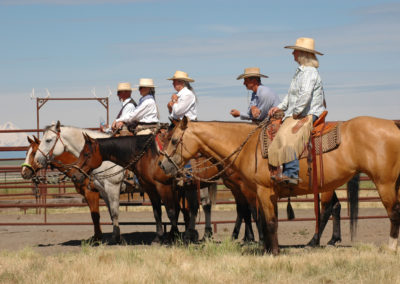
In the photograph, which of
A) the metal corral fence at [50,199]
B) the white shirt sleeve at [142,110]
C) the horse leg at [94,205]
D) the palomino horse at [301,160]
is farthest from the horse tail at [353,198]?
the horse leg at [94,205]

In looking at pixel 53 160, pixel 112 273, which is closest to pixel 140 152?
pixel 53 160

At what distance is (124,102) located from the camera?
11906 millimetres

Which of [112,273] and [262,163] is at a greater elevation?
[262,163]

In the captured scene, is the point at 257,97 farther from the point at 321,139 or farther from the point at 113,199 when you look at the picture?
the point at 113,199

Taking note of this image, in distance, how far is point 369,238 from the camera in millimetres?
11344

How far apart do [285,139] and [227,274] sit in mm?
1965

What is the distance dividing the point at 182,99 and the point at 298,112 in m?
2.78

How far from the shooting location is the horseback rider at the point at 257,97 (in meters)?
9.80

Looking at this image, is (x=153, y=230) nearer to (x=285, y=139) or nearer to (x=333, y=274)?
→ (x=285, y=139)

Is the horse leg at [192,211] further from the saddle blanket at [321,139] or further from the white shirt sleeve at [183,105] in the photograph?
the saddle blanket at [321,139]

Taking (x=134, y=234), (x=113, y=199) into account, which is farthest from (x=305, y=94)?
(x=134, y=234)

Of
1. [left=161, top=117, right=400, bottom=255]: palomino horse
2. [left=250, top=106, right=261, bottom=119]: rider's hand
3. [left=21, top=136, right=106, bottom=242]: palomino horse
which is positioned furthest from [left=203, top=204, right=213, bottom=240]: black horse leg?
[left=161, top=117, right=400, bottom=255]: palomino horse

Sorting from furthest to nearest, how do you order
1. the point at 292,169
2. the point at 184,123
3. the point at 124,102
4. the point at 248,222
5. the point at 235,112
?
the point at 124,102 < the point at 248,222 < the point at 235,112 < the point at 184,123 < the point at 292,169

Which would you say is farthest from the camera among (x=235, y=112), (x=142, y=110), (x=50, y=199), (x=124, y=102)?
(x=50, y=199)
